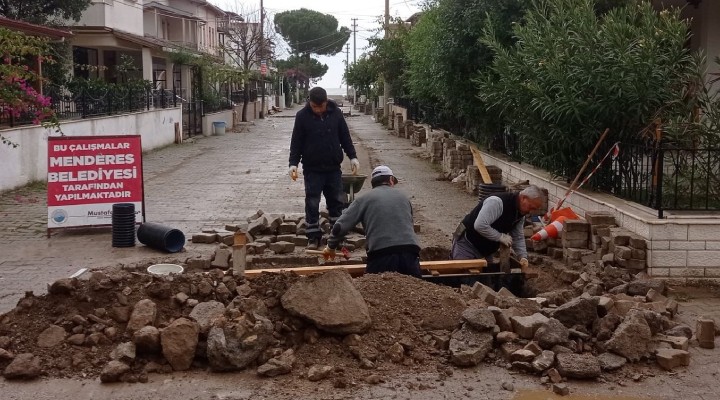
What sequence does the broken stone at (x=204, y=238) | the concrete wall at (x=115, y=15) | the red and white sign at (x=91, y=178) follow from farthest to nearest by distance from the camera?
the concrete wall at (x=115, y=15)
the red and white sign at (x=91, y=178)
the broken stone at (x=204, y=238)

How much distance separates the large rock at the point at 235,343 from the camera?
5.86 m

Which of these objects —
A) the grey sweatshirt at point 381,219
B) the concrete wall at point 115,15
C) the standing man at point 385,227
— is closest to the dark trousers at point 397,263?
the standing man at point 385,227

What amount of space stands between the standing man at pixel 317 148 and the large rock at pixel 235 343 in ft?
13.7

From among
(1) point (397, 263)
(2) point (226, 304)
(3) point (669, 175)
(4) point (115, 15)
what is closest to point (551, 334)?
(1) point (397, 263)

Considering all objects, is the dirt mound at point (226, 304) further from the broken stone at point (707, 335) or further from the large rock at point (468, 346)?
the broken stone at point (707, 335)

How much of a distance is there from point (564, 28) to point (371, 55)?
27764 mm

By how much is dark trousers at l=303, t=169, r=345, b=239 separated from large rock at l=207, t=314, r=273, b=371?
428 centimetres

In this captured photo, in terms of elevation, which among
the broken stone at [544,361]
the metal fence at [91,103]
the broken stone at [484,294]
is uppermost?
the metal fence at [91,103]

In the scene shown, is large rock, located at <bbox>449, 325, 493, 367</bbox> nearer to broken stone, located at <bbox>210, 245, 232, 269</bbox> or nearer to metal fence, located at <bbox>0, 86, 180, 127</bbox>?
broken stone, located at <bbox>210, 245, 232, 269</bbox>

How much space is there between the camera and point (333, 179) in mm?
10414

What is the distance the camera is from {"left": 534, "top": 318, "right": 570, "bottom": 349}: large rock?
6039 mm

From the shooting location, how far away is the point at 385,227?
7316 mm

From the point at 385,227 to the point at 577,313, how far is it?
1.79 metres

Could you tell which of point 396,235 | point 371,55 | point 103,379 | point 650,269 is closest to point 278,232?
point 396,235
